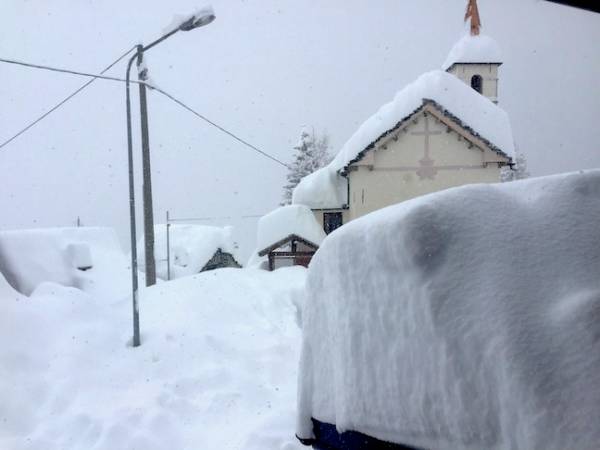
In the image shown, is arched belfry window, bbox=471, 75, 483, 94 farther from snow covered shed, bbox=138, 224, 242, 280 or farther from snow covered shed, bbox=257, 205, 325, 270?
snow covered shed, bbox=138, 224, 242, 280

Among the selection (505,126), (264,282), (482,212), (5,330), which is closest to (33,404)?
(5,330)

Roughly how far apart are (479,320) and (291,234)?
56.0 ft

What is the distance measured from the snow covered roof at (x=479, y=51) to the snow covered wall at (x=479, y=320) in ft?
67.0

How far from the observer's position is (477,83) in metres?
20.7

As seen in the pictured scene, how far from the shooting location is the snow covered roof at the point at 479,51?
800 inches

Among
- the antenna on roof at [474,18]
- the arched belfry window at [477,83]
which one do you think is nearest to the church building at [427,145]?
the arched belfry window at [477,83]

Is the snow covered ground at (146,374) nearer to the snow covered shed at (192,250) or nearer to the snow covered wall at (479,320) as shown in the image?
the snow covered wall at (479,320)

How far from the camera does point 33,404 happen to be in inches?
222

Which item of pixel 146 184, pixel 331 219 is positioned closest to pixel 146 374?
pixel 146 184

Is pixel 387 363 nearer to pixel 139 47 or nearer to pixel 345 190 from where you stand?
pixel 139 47

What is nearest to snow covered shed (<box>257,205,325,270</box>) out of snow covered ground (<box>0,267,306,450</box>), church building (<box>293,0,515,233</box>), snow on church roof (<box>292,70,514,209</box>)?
church building (<box>293,0,515,233</box>)

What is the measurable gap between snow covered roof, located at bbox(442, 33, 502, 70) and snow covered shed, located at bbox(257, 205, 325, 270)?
9.25 meters

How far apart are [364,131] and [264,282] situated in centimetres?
680

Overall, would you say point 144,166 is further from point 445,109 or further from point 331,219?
point 331,219
